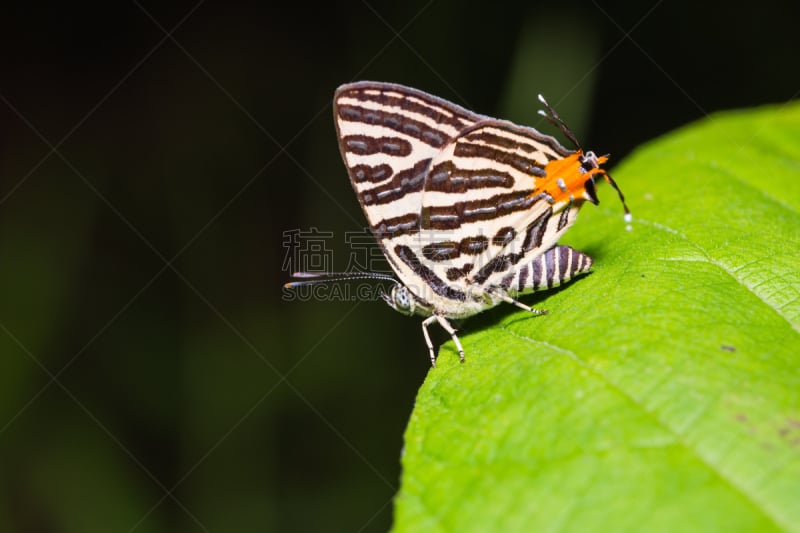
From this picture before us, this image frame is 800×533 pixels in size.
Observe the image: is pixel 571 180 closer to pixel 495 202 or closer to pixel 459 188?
pixel 495 202

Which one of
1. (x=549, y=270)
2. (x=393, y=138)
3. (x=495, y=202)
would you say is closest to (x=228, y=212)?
(x=393, y=138)

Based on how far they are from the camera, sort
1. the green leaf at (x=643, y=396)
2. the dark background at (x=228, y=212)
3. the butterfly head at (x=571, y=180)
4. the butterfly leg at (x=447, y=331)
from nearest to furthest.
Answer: the green leaf at (x=643, y=396)
the butterfly leg at (x=447, y=331)
the butterfly head at (x=571, y=180)
the dark background at (x=228, y=212)

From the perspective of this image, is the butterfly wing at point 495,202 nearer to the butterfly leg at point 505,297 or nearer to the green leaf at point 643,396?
the butterfly leg at point 505,297

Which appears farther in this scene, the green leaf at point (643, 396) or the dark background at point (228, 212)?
the dark background at point (228, 212)

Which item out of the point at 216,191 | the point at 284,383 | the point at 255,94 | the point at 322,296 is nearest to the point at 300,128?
the point at 255,94

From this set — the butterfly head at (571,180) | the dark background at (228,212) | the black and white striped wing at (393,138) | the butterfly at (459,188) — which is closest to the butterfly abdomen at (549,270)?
the butterfly at (459,188)

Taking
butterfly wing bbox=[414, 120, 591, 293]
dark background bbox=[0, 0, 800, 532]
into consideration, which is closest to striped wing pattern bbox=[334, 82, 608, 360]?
butterfly wing bbox=[414, 120, 591, 293]
